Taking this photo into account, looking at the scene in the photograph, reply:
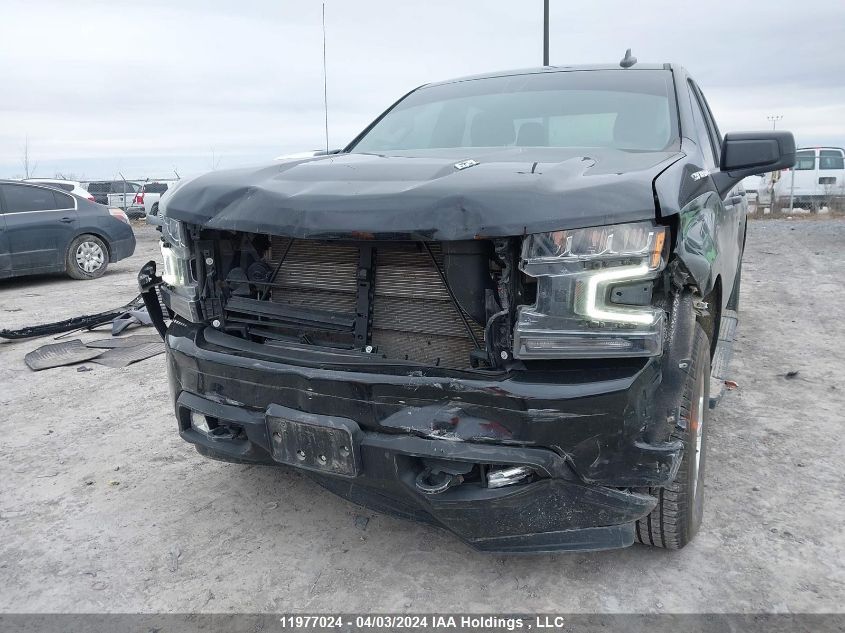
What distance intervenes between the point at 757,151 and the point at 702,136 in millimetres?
466

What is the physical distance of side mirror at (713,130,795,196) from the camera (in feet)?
9.15

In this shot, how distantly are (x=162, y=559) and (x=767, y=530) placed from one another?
7.52 feet

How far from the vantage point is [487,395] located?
2051 millimetres

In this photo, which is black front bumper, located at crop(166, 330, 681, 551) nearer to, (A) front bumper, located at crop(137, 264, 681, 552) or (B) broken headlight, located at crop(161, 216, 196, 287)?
(A) front bumper, located at crop(137, 264, 681, 552)

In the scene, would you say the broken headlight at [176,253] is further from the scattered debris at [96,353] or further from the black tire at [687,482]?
the scattered debris at [96,353]

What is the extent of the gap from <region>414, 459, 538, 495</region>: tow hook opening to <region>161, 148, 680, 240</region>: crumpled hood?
2.29 ft

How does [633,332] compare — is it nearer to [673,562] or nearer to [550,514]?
[550,514]

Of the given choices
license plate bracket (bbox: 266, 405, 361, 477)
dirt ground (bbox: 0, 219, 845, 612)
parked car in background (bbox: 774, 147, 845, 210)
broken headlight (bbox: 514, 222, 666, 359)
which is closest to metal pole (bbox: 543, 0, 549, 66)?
dirt ground (bbox: 0, 219, 845, 612)

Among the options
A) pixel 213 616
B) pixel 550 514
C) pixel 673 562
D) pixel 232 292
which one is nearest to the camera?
pixel 550 514

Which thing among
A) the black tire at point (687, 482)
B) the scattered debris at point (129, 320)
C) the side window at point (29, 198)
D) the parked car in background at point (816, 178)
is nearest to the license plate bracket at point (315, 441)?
the black tire at point (687, 482)

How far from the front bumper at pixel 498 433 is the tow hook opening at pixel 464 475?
0.7 inches

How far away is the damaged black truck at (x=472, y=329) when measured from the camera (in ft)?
6.57

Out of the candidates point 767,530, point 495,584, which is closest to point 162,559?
point 495,584

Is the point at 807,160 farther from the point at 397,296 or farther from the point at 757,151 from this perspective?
the point at 397,296
